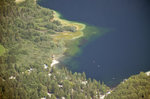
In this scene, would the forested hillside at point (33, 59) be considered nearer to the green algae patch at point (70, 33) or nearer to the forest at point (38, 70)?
the forest at point (38, 70)

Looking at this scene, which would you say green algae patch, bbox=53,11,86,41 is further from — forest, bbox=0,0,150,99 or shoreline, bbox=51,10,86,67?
forest, bbox=0,0,150,99

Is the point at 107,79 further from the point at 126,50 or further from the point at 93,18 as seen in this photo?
the point at 93,18

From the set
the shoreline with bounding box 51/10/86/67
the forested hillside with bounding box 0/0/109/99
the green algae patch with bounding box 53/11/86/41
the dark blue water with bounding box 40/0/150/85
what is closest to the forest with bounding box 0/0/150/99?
the forested hillside with bounding box 0/0/109/99

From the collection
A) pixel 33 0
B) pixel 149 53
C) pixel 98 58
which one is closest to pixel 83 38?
pixel 98 58

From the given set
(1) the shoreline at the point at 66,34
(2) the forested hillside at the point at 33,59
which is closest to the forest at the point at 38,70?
(2) the forested hillside at the point at 33,59

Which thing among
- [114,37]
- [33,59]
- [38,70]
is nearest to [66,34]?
[114,37]

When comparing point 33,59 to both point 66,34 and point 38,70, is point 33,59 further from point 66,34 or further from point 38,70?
point 66,34
